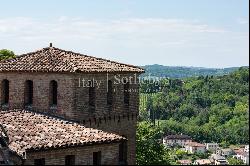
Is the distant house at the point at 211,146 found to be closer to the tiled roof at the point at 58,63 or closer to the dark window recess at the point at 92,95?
the tiled roof at the point at 58,63

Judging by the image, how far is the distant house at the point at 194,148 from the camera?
177 meters

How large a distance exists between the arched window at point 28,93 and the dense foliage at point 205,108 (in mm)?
136484

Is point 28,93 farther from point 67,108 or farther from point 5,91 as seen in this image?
point 67,108

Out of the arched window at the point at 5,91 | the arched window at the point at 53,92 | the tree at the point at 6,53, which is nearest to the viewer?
the arched window at the point at 53,92

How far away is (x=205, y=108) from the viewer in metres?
187

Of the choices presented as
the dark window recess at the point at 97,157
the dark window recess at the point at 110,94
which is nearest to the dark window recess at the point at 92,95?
the dark window recess at the point at 110,94

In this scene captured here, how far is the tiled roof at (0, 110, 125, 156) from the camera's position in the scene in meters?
23.5

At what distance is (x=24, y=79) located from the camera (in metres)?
30.2

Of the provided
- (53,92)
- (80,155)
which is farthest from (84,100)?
(80,155)

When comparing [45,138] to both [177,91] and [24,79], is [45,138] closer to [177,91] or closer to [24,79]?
[24,79]

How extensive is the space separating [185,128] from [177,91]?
14.5m

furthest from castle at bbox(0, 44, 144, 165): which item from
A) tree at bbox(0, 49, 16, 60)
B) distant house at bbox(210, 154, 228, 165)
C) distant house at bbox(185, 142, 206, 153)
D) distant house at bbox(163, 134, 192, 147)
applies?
distant house at bbox(163, 134, 192, 147)

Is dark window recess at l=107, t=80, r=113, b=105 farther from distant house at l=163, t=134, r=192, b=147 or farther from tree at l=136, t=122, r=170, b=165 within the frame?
distant house at l=163, t=134, r=192, b=147

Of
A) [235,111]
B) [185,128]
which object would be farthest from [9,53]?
[185,128]
